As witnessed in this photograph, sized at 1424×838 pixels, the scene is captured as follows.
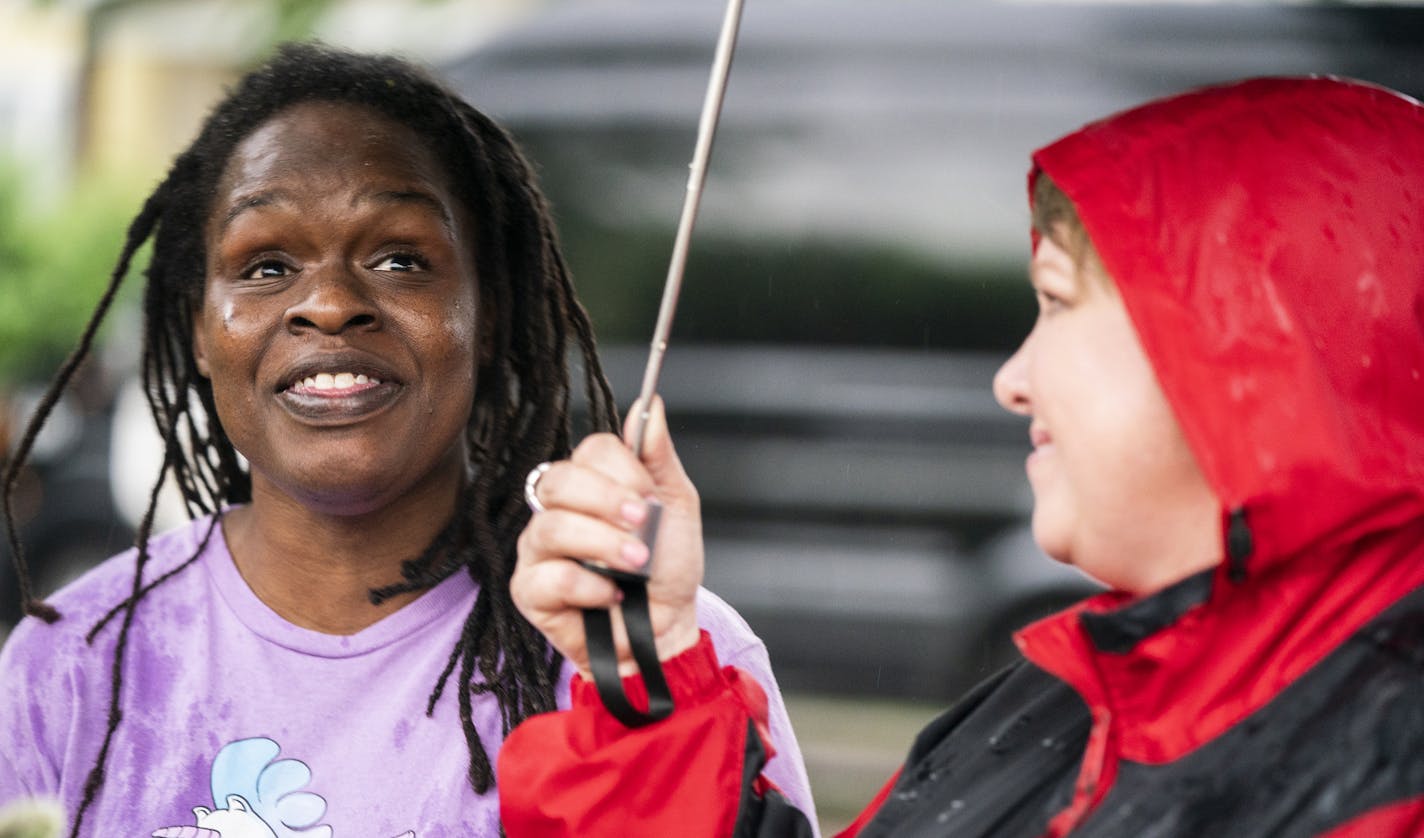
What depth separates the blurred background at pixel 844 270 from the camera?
5746mm

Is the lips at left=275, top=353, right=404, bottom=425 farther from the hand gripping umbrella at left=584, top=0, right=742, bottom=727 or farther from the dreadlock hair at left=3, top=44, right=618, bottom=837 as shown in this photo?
the hand gripping umbrella at left=584, top=0, right=742, bottom=727

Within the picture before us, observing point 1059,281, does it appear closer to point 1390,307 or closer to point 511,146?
point 1390,307

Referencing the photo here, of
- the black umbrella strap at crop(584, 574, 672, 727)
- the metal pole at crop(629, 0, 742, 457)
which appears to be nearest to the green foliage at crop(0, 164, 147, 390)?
the black umbrella strap at crop(584, 574, 672, 727)

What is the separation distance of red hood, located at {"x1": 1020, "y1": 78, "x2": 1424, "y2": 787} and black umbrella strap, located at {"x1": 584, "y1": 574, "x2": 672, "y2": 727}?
45cm

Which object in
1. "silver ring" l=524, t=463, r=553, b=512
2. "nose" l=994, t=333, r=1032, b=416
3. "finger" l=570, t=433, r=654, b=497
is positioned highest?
"nose" l=994, t=333, r=1032, b=416

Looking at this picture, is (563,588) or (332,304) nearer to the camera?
(563,588)

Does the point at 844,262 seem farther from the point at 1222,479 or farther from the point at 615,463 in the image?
the point at 1222,479

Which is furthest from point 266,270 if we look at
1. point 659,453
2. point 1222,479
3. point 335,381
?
point 1222,479

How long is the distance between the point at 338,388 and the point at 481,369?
31cm

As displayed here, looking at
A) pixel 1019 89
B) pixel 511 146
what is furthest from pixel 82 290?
pixel 511 146

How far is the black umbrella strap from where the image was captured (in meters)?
1.87

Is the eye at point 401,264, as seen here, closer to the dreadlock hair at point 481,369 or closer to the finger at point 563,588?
the dreadlock hair at point 481,369

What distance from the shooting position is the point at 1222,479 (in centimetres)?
152

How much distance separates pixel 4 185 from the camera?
7.84m
